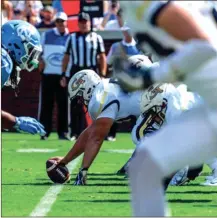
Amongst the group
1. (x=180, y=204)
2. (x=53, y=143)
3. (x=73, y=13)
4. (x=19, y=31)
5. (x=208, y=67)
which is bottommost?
(x=53, y=143)

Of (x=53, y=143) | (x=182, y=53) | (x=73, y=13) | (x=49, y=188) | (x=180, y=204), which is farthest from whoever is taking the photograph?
(x=73, y=13)

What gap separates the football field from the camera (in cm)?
694

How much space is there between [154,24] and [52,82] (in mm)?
10925

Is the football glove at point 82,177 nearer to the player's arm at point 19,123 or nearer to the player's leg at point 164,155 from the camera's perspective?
the player's arm at point 19,123

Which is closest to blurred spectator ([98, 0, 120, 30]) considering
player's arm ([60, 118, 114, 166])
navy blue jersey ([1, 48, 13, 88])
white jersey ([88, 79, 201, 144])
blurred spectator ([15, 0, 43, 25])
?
blurred spectator ([15, 0, 43, 25])

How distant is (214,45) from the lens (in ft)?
15.0

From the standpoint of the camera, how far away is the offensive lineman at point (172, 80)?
15.0 ft

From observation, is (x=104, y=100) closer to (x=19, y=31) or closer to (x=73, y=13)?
(x=19, y=31)

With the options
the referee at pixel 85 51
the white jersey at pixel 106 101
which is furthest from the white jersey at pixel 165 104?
the referee at pixel 85 51

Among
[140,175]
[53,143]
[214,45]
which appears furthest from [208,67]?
[53,143]

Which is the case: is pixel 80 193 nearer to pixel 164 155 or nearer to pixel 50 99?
pixel 164 155

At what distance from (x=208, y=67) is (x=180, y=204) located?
277 centimetres

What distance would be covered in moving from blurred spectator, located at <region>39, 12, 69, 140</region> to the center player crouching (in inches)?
240

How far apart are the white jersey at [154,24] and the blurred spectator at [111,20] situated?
39.6 feet
